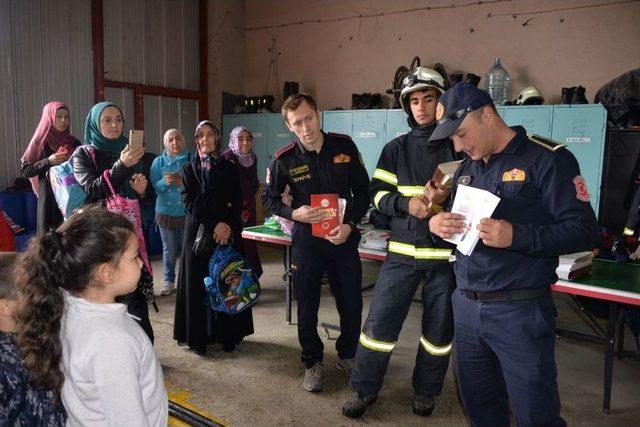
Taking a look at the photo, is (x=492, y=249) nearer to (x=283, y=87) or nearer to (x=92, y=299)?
(x=92, y=299)

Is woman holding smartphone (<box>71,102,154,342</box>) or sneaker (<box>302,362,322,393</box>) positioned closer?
woman holding smartphone (<box>71,102,154,342</box>)

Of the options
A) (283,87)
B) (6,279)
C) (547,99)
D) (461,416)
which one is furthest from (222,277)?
(283,87)

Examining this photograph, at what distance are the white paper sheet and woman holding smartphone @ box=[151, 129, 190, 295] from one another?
373 centimetres

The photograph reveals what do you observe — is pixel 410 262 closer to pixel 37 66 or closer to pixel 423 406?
pixel 423 406

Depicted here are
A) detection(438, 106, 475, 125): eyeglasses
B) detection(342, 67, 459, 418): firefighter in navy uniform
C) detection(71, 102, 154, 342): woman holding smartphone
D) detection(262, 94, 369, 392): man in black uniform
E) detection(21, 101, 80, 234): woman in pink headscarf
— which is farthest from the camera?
detection(21, 101, 80, 234): woman in pink headscarf

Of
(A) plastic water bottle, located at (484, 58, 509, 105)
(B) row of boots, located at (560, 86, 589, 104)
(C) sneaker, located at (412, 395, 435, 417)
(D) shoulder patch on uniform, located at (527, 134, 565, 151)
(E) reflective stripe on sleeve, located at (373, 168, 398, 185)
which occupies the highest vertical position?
(A) plastic water bottle, located at (484, 58, 509, 105)

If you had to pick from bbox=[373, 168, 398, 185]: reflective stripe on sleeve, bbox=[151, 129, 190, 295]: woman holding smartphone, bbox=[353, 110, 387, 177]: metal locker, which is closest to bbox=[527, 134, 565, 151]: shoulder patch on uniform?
bbox=[373, 168, 398, 185]: reflective stripe on sleeve

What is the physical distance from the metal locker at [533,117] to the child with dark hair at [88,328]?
209 inches

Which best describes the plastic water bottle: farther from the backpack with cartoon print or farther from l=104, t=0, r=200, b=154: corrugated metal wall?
l=104, t=0, r=200, b=154: corrugated metal wall

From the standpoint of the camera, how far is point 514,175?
1.80 m

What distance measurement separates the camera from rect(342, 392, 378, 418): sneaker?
9.09 feet

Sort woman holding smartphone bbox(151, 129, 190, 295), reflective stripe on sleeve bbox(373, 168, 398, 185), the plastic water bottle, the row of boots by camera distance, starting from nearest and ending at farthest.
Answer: reflective stripe on sleeve bbox(373, 168, 398, 185) < woman holding smartphone bbox(151, 129, 190, 295) < the row of boots < the plastic water bottle

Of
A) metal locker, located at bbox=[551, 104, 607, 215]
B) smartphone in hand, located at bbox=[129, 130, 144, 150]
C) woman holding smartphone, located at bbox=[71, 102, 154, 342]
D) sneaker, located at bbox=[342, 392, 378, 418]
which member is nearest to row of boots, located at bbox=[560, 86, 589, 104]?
metal locker, located at bbox=[551, 104, 607, 215]

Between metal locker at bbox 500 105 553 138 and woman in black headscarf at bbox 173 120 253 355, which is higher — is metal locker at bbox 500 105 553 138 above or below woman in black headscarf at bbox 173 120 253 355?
above
